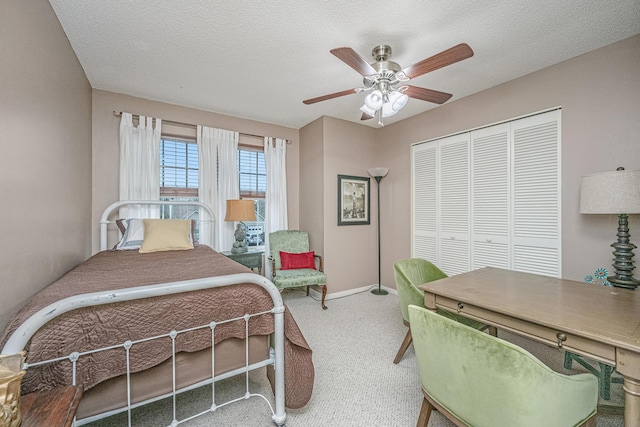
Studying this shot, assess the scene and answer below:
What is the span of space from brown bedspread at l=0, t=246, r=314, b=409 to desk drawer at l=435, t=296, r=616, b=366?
38.8 inches

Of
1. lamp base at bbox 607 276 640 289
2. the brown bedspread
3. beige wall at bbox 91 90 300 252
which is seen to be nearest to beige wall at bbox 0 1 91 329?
the brown bedspread

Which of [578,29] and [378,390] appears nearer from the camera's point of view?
[378,390]

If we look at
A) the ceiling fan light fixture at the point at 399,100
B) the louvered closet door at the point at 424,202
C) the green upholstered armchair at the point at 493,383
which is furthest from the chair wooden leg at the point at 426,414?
the louvered closet door at the point at 424,202

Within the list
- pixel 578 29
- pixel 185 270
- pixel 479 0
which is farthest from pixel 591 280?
pixel 185 270

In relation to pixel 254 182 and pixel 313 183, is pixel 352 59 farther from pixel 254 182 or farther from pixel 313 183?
pixel 254 182

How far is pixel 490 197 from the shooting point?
9.42 ft

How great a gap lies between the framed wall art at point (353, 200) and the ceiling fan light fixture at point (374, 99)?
6.00 ft

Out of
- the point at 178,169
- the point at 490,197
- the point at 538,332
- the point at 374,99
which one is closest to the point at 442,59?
the point at 374,99

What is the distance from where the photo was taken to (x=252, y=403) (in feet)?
5.47

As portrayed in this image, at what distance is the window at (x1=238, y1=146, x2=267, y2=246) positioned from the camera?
3.81 meters

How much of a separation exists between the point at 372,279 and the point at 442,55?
10.8ft

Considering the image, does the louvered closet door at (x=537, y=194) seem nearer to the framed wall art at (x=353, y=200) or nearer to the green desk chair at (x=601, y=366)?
the green desk chair at (x=601, y=366)

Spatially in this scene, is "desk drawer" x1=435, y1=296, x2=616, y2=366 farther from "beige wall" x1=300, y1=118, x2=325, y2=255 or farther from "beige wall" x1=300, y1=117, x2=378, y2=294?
"beige wall" x1=300, y1=118, x2=325, y2=255

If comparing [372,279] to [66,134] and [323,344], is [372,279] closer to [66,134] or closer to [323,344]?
[323,344]
